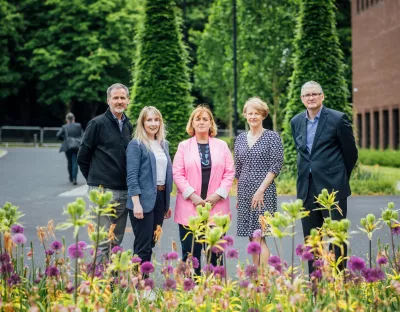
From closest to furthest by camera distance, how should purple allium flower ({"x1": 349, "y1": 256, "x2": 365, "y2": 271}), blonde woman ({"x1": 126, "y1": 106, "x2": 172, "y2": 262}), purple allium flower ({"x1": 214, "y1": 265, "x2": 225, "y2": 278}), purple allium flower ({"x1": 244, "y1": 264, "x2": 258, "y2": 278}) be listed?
purple allium flower ({"x1": 349, "y1": 256, "x2": 365, "y2": 271})
purple allium flower ({"x1": 244, "y1": 264, "x2": 258, "y2": 278})
purple allium flower ({"x1": 214, "y1": 265, "x2": 225, "y2": 278})
blonde woman ({"x1": 126, "y1": 106, "x2": 172, "y2": 262})

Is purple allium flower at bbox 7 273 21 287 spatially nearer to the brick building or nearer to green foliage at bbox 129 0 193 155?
green foliage at bbox 129 0 193 155

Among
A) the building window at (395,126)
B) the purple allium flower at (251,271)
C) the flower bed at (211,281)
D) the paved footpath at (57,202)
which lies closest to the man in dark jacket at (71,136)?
the paved footpath at (57,202)

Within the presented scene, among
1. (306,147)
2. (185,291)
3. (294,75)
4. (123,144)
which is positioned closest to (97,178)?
(123,144)

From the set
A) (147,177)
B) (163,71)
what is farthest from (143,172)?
(163,71)

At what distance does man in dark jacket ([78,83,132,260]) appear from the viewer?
18.6ft

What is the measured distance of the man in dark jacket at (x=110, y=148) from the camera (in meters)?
5.66

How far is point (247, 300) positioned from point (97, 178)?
252cm

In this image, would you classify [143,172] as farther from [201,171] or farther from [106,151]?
[201,171]

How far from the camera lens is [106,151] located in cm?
567

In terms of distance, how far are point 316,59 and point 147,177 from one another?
12339 mm

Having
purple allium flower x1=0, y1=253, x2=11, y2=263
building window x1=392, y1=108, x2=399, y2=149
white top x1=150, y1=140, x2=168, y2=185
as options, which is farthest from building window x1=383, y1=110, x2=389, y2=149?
purple allium flower x1=0, y1=253, x2=11, y2=263

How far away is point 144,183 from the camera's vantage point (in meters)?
5.59

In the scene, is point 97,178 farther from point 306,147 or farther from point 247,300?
point 247,300

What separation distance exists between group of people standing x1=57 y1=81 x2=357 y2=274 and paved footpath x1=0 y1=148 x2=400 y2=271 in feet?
1.39
